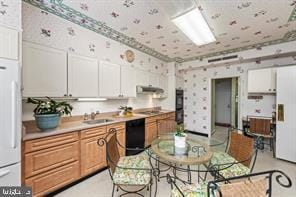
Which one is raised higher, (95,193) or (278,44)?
(278,44)

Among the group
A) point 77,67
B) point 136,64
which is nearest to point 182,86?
point 136,64

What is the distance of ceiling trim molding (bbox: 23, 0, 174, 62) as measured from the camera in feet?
7.17

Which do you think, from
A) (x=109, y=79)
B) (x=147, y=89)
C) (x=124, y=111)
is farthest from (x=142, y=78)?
(x=109, y=79)

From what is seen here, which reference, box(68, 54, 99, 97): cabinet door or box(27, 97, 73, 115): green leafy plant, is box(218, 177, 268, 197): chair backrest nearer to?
box(27, 97, 73, 115): green leafy plant

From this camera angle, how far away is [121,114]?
3648 millimetres

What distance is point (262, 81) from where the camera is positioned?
3.93 meters

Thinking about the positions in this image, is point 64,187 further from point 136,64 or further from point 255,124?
point 255,124

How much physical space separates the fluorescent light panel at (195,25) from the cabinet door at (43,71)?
6.06 feet

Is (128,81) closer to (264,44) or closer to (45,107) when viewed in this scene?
(45,107)

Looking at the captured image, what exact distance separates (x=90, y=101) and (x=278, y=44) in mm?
4426

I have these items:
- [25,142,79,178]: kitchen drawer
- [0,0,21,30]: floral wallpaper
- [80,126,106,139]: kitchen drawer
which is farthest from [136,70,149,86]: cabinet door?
[0,0,21,30]: floral wallpaper

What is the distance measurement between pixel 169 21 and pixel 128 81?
1.60m

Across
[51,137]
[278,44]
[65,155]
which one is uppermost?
[278,44]

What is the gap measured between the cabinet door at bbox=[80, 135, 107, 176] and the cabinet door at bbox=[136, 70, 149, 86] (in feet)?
6.08
